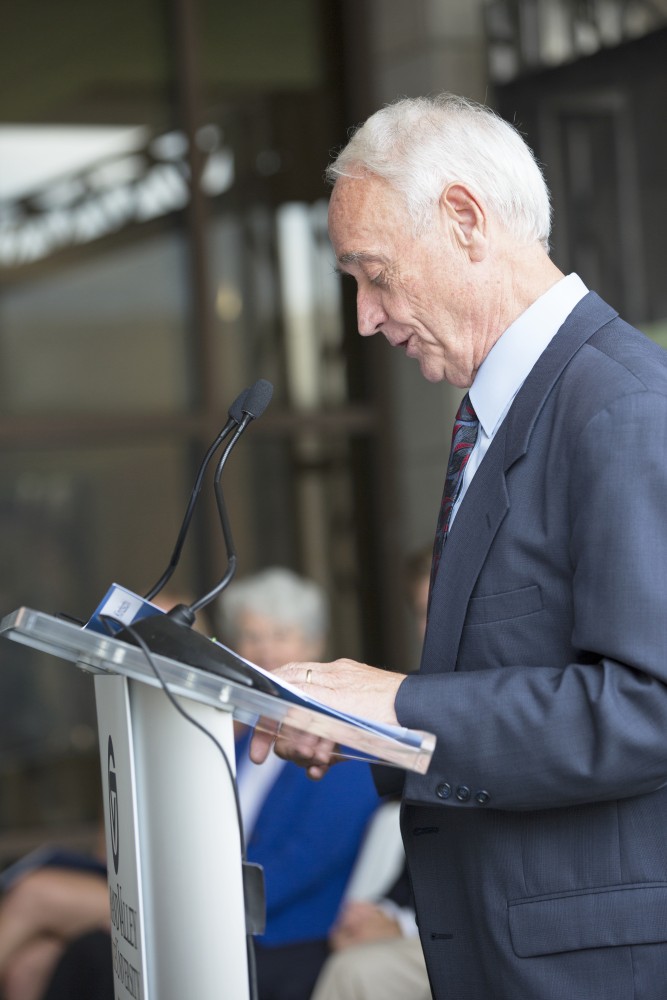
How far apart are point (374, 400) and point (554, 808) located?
4276 millimetres

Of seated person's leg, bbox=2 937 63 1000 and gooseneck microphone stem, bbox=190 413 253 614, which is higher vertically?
gooseneck microphone stem, bbox=190 413 253 614

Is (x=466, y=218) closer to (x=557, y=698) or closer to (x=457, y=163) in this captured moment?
(x=457, y=163)

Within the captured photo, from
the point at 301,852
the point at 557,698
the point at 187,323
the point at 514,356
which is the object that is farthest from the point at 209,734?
the point at 187,323

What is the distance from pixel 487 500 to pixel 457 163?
49 centimetres

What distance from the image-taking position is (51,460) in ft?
18.7

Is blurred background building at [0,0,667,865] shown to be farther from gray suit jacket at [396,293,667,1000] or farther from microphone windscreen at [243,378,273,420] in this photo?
gray suit jacket at [396,293,667,1000]

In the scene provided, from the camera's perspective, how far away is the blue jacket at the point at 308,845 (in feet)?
11.5

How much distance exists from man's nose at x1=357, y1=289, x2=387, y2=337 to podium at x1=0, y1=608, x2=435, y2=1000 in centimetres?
69

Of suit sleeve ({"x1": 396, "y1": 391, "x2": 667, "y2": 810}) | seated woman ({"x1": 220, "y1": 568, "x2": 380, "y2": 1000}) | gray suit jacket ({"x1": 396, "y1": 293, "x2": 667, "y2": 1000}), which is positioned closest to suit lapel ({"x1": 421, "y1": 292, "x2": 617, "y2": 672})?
gray suit jacket ({"x1": 396, "y1": 293, "x2": 667, "y2": 1000})

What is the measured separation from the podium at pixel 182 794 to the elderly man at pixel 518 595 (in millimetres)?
140

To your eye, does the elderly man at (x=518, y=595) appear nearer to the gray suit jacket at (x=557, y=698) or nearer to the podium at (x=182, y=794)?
the gray suit jacket at (x=557, y=698)

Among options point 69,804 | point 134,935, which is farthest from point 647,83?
point 134,935

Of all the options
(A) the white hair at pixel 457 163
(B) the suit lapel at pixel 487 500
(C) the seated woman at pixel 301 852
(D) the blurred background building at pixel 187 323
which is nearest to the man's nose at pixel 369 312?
(A) the white hair at pixel 457 163

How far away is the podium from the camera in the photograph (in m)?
1.51
